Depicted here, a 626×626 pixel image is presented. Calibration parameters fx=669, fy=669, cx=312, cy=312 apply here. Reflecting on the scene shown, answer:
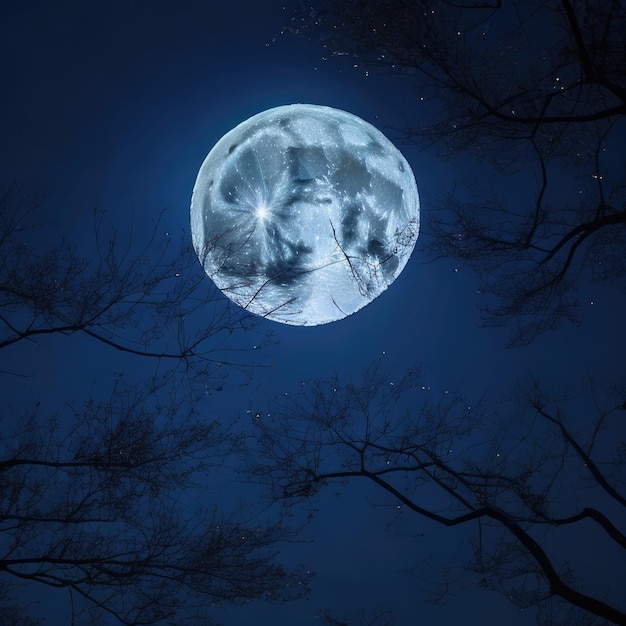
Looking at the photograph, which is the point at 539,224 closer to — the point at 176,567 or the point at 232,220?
the point at 232,220

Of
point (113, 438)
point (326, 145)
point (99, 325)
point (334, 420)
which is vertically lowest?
point (113, 438)

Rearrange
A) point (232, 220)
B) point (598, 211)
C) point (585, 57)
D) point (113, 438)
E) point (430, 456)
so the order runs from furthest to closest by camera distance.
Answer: point (430, 456), point (232, 220), point (598, 211), point (113, 438), point (585, 57)

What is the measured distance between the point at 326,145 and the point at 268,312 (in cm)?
228

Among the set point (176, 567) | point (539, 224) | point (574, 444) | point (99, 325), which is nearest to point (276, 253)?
point (99, 325)

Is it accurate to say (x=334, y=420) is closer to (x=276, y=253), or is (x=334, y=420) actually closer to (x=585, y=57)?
(x=276, y=253)

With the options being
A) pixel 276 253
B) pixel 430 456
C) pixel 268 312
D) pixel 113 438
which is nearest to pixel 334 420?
pixel 430 456

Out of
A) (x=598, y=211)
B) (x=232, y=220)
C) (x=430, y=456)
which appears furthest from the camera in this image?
(x=430, y=456)

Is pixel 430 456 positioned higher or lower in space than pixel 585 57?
lower

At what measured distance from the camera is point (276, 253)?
27.8 feet

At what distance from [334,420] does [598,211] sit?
4.56 m

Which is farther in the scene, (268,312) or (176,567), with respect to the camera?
(268,312)

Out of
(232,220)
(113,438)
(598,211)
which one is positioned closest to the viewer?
(113,438)

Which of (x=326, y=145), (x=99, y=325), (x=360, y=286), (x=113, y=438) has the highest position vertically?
(x=326, y=145)

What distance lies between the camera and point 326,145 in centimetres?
861
